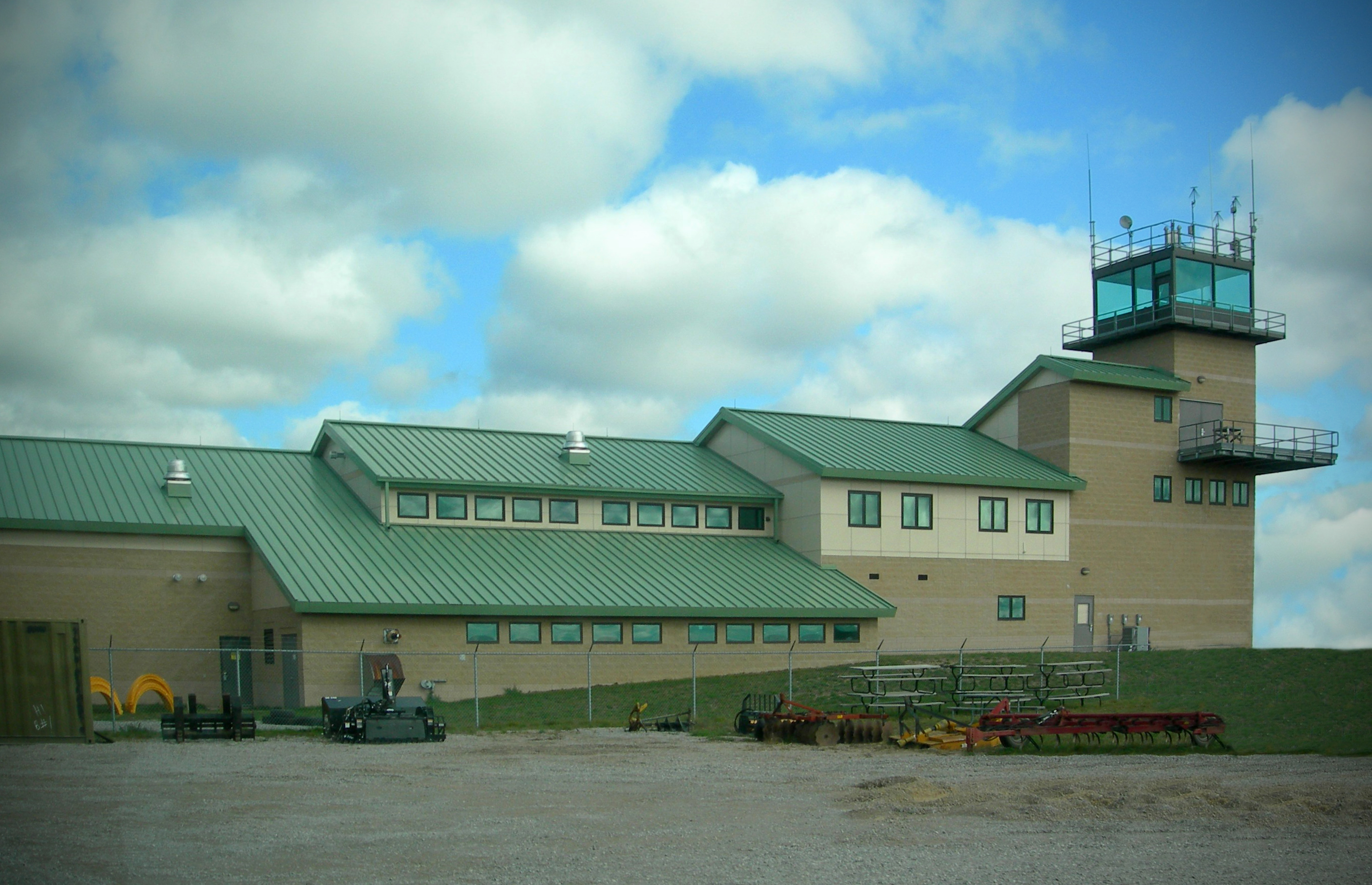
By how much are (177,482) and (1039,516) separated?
99.2 feet

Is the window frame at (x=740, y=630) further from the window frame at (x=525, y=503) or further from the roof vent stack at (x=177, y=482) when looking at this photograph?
the roof vent stack at (x=177, y=482)

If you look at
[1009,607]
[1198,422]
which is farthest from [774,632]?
[1198,422]


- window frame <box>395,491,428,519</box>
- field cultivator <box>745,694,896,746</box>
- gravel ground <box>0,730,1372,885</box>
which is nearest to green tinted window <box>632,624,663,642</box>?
window frame <box>395,491,428,519</box>

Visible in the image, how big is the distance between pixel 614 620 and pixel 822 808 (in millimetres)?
23182

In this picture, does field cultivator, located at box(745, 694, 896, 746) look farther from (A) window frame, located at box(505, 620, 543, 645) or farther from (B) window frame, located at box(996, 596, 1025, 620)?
(B) window frame, located at box(996, 596, 1025, 620)

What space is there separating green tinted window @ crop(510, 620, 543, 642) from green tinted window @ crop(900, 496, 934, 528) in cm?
1458

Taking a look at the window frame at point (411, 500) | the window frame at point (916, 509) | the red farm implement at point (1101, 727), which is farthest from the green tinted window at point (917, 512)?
the red farm implement at point (1101, 727)

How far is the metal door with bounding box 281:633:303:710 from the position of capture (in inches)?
1391

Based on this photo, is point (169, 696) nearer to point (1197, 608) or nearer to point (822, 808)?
point (822, 808)

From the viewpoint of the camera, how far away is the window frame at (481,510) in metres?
42.4

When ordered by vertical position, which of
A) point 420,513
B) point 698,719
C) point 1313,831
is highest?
point 420,513

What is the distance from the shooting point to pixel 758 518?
4709 cm

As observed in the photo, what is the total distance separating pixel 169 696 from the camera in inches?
1340

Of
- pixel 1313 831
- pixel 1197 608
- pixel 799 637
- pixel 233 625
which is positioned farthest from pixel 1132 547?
pixel 1313 831
